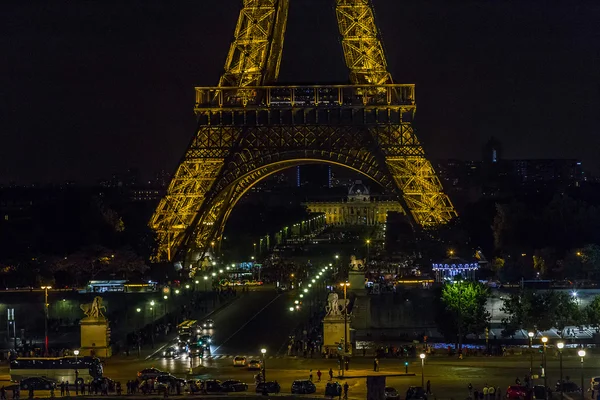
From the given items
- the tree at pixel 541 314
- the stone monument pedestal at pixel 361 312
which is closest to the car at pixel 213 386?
the tree at pixel 541 314

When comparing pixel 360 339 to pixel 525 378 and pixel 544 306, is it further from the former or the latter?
pixel 525 378

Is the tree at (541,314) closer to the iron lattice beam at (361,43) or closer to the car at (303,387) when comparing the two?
the car at (303,387)

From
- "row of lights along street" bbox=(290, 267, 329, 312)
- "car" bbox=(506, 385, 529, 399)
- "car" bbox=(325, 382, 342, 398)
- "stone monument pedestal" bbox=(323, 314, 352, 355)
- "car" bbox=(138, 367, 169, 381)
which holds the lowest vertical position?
"car" bbox=(506, 385, 529, 399)

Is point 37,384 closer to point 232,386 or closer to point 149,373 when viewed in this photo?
point 149,373

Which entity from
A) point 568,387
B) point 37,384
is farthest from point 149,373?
point 568,387

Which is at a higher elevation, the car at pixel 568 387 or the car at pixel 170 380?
the car at pixel 170 380

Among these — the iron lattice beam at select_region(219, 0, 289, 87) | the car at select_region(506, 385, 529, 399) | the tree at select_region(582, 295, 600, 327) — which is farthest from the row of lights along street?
the car at select_region(506, 385, 529, 399)

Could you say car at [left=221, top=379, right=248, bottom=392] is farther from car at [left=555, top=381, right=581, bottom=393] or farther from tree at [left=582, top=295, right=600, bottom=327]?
tree at [left=582, top=295, right=600, bottom=327]
